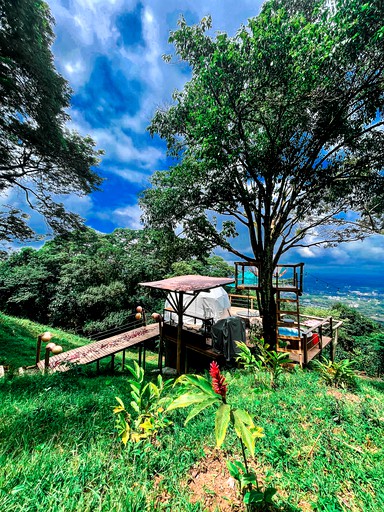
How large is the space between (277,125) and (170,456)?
7.46 metres

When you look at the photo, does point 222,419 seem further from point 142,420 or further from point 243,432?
point 142,420

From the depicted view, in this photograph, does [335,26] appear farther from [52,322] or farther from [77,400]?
[52,322]

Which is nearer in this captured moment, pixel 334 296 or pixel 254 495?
pixel 254 495

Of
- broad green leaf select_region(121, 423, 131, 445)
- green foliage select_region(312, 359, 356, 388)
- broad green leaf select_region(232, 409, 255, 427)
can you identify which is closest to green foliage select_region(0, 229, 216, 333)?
green foliage select_region(312, 359, 356, 388)

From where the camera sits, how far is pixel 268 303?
6473 mm

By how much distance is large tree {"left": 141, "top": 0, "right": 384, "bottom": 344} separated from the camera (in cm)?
413

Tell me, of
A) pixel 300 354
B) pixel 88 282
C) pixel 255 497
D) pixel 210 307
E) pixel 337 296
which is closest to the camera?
pixel 255 497

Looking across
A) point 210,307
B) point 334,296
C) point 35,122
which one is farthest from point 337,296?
point 35,122

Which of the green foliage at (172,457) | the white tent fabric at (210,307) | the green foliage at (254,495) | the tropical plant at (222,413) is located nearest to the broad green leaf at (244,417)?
the tropical plant at (222,413)

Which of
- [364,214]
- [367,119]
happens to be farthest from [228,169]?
[364,214]

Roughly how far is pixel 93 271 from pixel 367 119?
61.0 ft

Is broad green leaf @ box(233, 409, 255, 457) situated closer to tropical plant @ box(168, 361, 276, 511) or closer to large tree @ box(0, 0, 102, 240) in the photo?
tropical plant @ box(168, 361, 276, 511)

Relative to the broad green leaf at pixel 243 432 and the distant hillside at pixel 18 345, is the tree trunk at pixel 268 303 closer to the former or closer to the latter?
the broad green leaf at pixel 243 432

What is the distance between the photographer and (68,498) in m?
1.60
